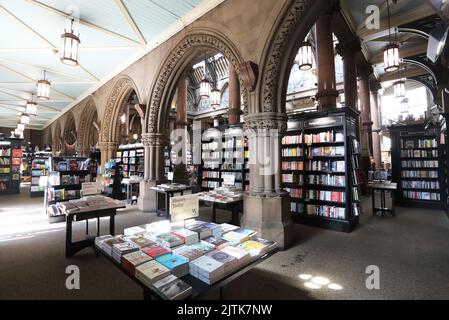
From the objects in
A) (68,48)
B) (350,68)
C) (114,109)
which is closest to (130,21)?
(68,48)

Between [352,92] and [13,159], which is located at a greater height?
[352,92]

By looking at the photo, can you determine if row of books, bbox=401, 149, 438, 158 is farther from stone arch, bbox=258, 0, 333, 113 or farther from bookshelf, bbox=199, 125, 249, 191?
stone arch, bbox=258, 0, 333, 113

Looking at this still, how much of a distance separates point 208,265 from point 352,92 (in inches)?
284

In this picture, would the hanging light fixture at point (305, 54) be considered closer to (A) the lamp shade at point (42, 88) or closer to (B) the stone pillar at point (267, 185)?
(B) the stone pillar at point (267, 185)

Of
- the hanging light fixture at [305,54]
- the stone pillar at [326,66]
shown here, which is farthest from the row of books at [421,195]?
the hanging light fixture at [305,54]

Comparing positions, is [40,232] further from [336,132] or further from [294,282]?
[336,132]

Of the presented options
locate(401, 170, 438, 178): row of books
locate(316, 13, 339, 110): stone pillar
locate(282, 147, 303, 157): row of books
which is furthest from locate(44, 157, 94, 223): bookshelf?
locate(401, 170, 438, 178): row of books

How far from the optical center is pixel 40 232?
4.18 m

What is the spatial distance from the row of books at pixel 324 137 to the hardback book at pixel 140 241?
13.4 ft

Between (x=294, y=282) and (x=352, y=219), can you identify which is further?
(x=352, y=219)

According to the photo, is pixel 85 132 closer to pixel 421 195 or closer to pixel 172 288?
pixel 172 288

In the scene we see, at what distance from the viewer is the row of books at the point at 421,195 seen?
6250 millimetres
